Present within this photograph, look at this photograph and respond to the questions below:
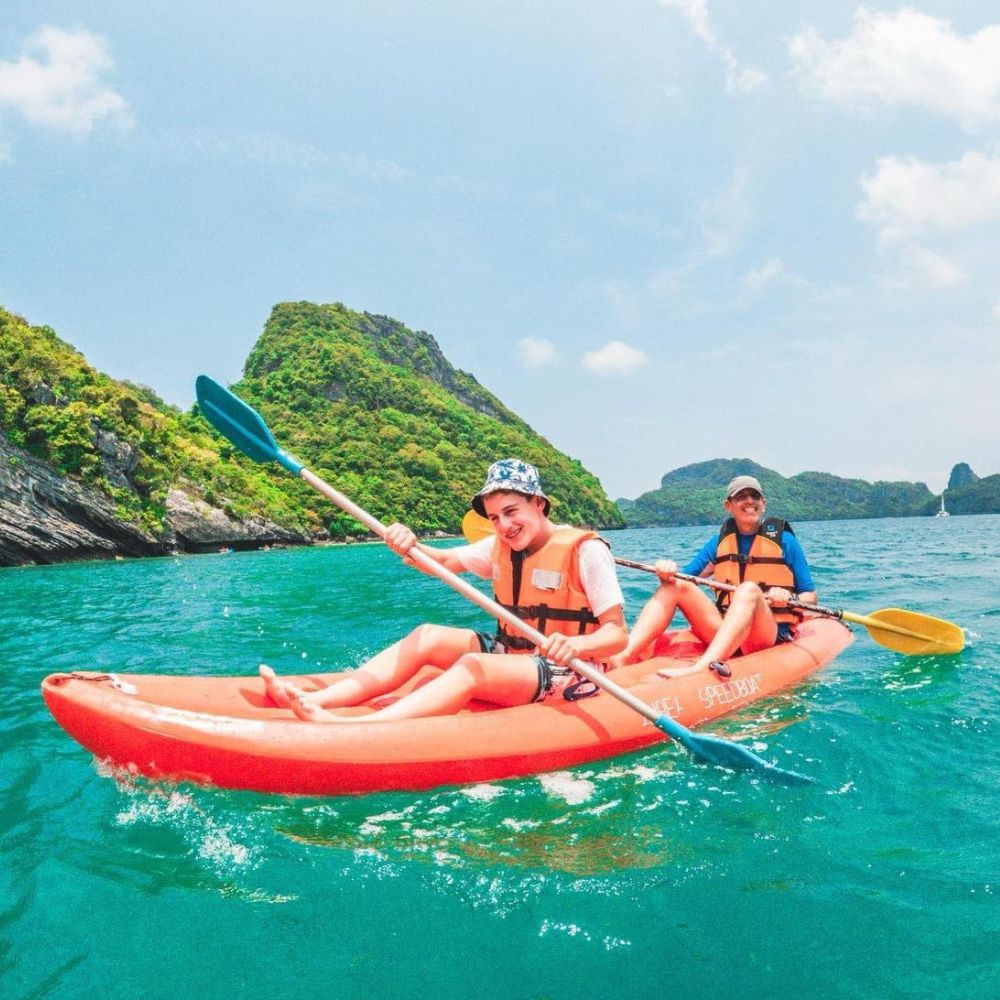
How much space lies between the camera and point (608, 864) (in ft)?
7.95

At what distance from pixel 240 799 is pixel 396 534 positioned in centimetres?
144

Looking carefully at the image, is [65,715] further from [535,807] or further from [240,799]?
[535,807]

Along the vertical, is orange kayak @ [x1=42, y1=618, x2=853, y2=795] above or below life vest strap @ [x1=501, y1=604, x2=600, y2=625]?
below

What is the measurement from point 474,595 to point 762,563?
2.97m

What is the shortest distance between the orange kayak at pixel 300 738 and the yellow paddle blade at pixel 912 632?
342 cm

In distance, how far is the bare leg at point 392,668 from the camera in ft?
10.8

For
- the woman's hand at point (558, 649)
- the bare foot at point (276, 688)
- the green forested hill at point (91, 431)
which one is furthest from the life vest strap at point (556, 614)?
the green forested hill at point (91, 431)

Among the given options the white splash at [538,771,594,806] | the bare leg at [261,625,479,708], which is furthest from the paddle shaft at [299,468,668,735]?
the white splash at [538,771,594,806]

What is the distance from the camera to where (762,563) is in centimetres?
543

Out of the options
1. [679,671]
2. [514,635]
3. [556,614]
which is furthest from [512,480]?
[679,671]

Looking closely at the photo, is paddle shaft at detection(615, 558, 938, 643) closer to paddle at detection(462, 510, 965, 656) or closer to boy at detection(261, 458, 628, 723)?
paddle at detection(462, 510, 965, 656)

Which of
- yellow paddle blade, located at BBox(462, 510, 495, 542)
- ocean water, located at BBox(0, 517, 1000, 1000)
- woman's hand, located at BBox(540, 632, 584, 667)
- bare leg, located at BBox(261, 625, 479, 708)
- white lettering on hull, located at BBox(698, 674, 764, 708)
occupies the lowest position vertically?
ocean water, located at BBox(0, 517, 1000, 1000)

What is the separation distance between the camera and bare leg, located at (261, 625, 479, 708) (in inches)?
130

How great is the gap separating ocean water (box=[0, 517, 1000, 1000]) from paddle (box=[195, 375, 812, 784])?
118mm
